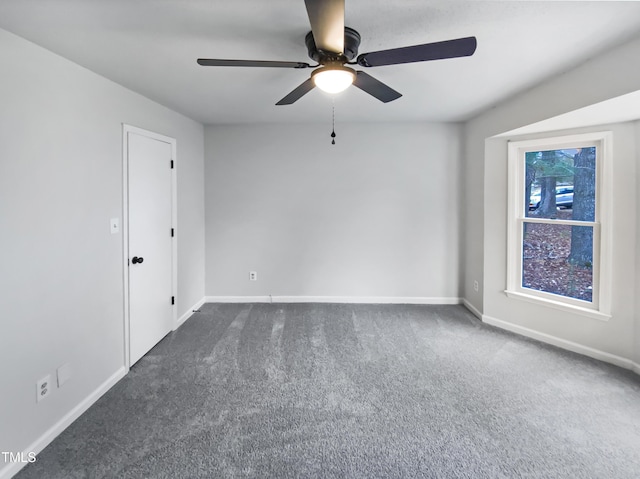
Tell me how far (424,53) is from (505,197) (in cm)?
252

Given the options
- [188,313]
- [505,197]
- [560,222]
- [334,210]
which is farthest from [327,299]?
[560,222]

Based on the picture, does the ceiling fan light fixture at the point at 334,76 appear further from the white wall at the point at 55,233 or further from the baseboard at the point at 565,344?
the baseboard at the point at 565,344

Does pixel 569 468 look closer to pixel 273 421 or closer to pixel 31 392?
pixel 273 421

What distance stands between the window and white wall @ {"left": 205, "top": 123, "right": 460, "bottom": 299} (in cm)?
92

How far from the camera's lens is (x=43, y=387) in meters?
1.98

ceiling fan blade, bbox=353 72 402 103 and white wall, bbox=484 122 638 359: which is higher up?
ceiling fan blade, bbox=353 72 402 103

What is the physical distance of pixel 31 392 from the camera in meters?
1.90

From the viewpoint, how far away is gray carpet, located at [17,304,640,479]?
1.79m

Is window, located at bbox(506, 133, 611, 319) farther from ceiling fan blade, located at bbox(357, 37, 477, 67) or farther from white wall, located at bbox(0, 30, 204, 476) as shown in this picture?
white wall, located at bbox(0, 30, 204, 476)

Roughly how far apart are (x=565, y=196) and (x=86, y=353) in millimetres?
4306

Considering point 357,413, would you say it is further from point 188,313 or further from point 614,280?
point 188,313

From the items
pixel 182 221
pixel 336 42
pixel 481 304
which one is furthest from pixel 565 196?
pixel 182 221

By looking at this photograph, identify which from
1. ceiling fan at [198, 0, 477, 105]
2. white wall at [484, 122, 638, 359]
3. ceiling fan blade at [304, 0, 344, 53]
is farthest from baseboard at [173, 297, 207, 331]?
white wall at [484, 122, 638, 359]

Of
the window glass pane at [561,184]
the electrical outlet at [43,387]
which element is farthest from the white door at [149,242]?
the window glass pane at [561,184]
